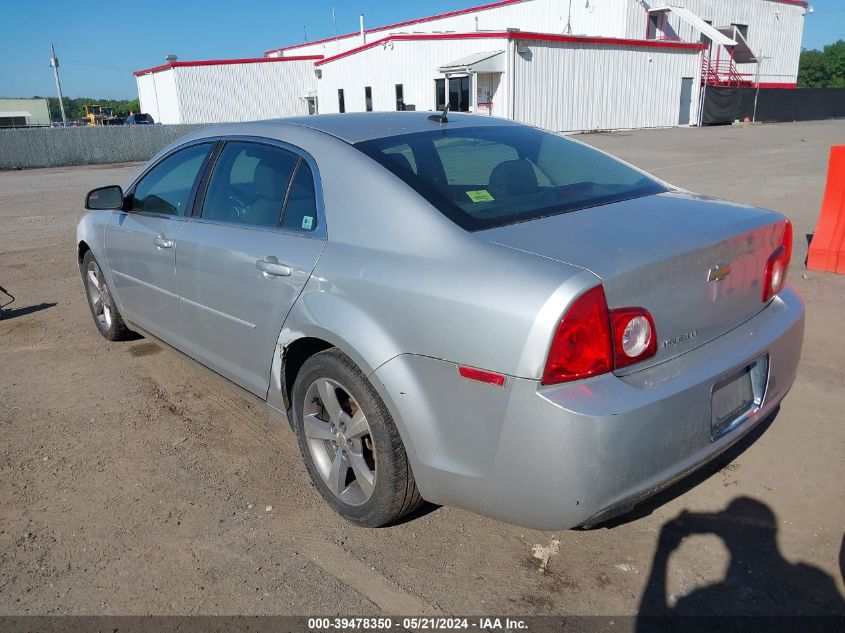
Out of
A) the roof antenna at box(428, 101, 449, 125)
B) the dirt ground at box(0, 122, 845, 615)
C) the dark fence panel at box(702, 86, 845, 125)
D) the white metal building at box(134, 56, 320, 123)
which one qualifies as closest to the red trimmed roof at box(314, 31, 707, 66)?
the dark fence panel at box(702, 86, 845, 125)

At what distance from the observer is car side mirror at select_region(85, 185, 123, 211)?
438cm

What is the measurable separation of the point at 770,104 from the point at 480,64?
20963 mm

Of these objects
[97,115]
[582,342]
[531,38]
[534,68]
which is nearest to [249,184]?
[582,342]

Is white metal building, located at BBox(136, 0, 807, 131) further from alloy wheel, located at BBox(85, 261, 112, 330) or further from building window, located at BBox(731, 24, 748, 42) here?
alloy wheel, located at BBox(85, 261, 112, 330)

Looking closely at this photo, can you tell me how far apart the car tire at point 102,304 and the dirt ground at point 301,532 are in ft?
2.25

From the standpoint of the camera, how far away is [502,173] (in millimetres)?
3068

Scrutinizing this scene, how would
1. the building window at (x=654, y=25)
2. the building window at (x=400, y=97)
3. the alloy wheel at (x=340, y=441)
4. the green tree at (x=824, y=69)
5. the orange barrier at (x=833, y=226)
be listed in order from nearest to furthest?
the alloy wheel at (x=340, y=441) → the orange barrier at (x=833, y=226) → the building window at (x=400, y=97) → the building window at (x=654, y=25) → the green tree at (x=824, y=69)

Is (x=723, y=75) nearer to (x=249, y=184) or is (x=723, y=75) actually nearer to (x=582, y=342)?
(x=249, y=184)

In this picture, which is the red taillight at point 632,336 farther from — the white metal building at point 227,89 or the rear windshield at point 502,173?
the white metal building at point 227,89

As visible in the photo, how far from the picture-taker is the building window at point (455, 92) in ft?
96.1

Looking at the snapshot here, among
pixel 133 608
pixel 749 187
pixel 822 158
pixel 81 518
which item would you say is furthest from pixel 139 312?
pixel 822 158

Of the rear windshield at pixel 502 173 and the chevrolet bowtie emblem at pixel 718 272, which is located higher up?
the rear windshield at pixel 502 173

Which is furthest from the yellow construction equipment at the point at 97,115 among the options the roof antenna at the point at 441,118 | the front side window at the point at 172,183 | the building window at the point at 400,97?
the roof antenna at the point at 441,118

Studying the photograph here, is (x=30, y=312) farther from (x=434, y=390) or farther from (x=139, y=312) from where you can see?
(x=434, y=390)
